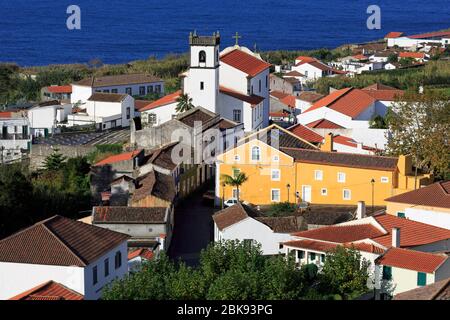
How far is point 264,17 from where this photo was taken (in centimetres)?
13562

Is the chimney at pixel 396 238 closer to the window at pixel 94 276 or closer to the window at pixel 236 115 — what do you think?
the window at pixel 94 276

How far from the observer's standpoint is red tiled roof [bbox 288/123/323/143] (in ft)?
114

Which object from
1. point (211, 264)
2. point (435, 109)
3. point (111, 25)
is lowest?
point (211, 264)

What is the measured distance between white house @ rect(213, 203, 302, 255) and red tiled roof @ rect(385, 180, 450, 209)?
2736 millimetres

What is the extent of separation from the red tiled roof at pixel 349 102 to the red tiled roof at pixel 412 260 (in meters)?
16.8

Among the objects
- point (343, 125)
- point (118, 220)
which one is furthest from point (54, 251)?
point (343, 125)

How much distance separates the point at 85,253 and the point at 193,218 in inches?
305

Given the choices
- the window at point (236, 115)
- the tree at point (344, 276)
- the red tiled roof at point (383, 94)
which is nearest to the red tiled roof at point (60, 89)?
the window at point (236, 115)

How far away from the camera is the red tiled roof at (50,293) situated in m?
19.2

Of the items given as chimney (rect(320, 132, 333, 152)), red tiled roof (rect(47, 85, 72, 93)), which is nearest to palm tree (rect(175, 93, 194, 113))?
chimney (rect(320, 132, 333, 152))

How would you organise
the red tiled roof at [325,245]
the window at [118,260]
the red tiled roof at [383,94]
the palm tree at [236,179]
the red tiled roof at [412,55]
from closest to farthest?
the red tiled roof at [325,245] < the window at [118,260] < the palm tree at [236,179] < the red tiled roof at [383,94] < the red tiled roof at [412,55]

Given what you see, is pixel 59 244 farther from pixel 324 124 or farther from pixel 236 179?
pixel 324 124
